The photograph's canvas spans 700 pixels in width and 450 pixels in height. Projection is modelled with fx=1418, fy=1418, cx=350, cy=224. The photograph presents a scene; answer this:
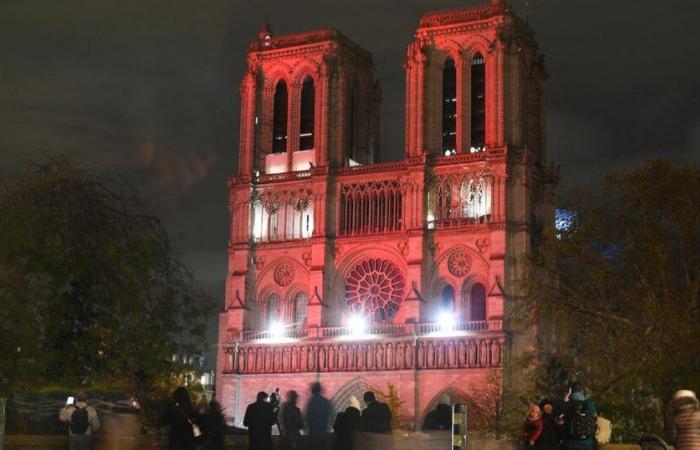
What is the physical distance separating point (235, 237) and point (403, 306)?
1021cm

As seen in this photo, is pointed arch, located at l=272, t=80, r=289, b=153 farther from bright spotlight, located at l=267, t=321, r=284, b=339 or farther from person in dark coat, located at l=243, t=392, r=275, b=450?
person in dark coat, located at l=243, t=392, r=275, b=450

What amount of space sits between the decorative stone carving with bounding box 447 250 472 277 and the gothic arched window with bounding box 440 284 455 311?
0.88 m

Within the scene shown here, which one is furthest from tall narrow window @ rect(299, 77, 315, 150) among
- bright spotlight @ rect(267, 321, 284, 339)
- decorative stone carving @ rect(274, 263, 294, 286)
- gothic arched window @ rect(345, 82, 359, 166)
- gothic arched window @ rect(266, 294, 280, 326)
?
bright spotlight @ rect(267, 321, 284, 339)

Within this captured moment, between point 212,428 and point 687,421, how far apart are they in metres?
7.90

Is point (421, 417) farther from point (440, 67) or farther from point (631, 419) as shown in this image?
point (631, 419)

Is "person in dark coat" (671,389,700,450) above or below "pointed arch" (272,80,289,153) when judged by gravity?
below

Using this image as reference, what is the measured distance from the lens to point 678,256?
145 ft

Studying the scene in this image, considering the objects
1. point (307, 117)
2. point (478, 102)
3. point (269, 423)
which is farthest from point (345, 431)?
point (307, 117)

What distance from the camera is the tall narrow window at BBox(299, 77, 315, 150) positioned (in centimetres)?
7362

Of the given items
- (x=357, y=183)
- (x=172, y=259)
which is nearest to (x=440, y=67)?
(x=357, y=183)

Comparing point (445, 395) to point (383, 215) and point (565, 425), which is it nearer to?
point (383, 215)

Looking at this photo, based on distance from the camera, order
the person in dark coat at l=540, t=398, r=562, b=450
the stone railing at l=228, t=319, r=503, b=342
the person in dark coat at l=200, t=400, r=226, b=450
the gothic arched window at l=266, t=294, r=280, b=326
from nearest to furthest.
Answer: the person in dark coat at l=200, t=400, r=226, b=450
the person in dark coat at l=540, t=398, r=562, b=450
the stone railing at l=228, t=319, r=503, b=342
the gothic arched window at l=266, t=294, r=280, b=326

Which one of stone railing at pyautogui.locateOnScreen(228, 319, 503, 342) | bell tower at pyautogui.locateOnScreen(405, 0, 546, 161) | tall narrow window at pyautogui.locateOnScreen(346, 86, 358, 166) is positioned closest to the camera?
stone railing at pyautogui.locateOnScreen(228, 319, 503, 342)

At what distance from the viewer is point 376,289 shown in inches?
2768
